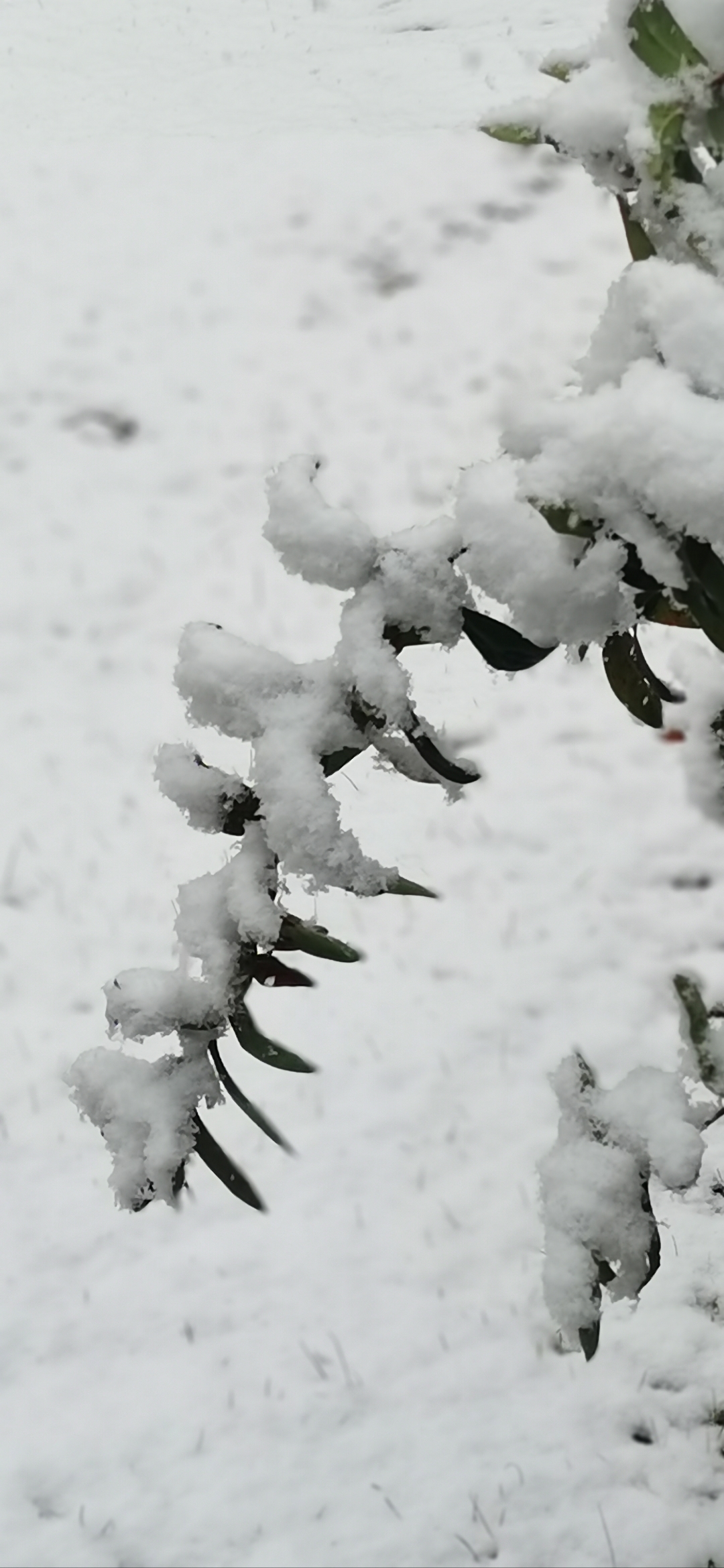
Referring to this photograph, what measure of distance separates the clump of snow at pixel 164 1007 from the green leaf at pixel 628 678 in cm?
42

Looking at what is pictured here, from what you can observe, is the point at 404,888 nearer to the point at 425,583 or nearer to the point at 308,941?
the point at 308,941

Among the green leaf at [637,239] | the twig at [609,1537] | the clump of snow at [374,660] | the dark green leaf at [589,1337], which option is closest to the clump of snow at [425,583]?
the clump of snow at [374,660]

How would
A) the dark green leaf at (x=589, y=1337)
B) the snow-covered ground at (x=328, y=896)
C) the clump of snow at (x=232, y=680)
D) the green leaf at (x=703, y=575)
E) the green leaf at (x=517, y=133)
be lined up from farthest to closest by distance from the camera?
the snow-covered ground at (x=328, y=896) < the dark green leaf at (x=589, y=1337) < the clump of snow at (x=232, y=680) < the green leaf at (x=517, y=133) < the green leaf at (x=703, y=575)

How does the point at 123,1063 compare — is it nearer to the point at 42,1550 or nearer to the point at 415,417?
the point at 42,1550

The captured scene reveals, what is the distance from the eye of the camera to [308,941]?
1.14 m

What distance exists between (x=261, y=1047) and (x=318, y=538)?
16.2 inches

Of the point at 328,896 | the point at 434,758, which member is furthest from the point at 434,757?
the point at 328,896

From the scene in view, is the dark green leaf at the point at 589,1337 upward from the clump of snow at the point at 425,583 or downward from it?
downward

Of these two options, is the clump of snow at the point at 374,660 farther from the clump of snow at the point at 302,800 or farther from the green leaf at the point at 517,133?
the green leaf at the point at 517,133

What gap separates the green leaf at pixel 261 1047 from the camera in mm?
1127

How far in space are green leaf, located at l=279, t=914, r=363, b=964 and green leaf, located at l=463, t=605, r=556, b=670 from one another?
264 mm

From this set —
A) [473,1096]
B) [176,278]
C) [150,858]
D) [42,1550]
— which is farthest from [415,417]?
[42,1550]

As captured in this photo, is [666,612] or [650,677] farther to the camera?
[650,677]

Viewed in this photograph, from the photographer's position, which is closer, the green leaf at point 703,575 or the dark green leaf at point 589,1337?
the green leaf at point 703,575
